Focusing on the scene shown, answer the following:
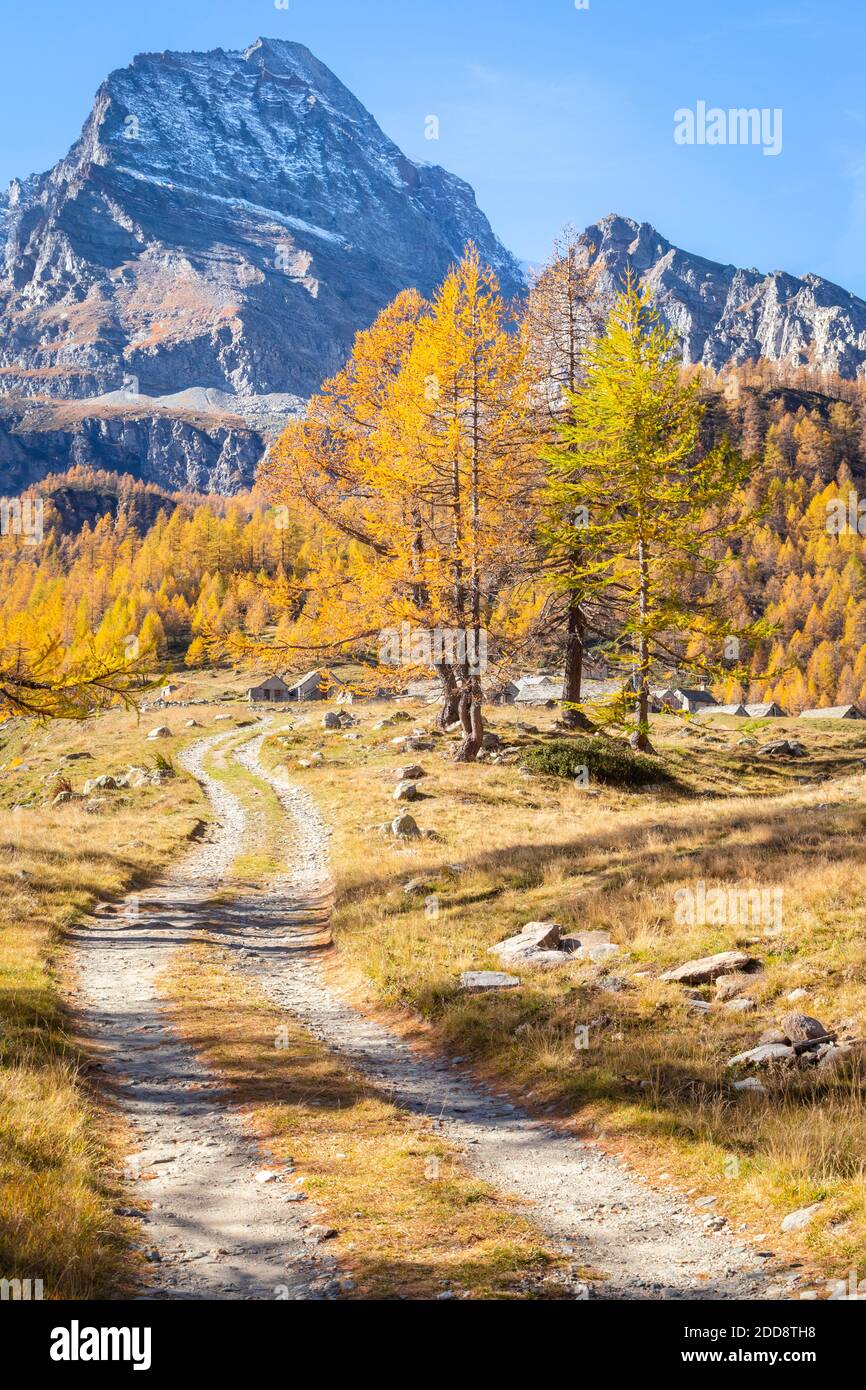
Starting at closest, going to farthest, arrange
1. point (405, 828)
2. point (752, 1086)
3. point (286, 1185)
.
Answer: point (286, 1185) < point (752, 1086) < point (405, 828)

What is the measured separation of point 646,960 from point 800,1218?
5341 millimetres

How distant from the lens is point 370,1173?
682cm

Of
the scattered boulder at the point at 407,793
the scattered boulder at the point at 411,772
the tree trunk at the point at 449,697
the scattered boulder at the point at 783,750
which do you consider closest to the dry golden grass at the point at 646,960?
the scattered boulder at the point at 407,793

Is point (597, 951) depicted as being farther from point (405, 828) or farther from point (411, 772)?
point (411, 772)

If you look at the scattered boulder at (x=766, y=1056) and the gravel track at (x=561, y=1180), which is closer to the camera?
the gravel track at (x=561, y=1180)

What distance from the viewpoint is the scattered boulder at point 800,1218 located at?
18.5 feet

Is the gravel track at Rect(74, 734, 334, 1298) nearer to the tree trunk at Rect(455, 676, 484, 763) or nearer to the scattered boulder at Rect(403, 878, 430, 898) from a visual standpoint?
the scattered boulder at Rect(403, 878, 430, 898)

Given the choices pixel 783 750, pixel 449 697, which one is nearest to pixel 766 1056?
pixel 449 697

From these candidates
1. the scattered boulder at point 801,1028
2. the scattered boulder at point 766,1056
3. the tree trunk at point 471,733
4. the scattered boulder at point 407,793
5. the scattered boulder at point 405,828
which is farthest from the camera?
the tree trunk at point 471,733

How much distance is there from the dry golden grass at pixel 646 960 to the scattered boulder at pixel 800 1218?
0.08m

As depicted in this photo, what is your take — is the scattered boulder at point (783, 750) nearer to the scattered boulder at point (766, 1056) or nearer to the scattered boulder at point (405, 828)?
the scattered boulder at point (405, 828)

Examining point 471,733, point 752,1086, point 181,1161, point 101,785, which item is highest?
point 471,733

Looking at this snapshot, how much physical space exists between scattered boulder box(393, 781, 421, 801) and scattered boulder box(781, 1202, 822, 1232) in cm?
1847

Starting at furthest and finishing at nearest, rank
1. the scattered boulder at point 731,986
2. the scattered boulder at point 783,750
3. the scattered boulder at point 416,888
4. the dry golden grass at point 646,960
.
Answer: the scattered boulder at point 783,750
the scattered boulder at point 416,888
the scattered boulder at point 731,986
the dry golden grass at point 646,960
